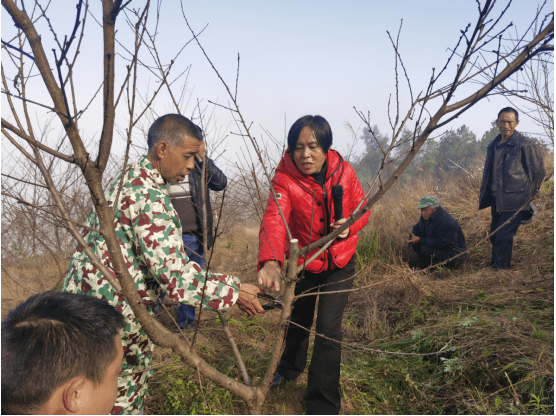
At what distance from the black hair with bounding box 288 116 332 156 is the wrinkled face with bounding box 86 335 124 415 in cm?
148

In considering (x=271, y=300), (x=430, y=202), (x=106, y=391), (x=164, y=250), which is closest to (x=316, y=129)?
(x=271, y=300)

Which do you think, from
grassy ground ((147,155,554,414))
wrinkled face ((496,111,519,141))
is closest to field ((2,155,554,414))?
grassy ground ((147,155,554,414))

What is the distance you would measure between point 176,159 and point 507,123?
15.3ft

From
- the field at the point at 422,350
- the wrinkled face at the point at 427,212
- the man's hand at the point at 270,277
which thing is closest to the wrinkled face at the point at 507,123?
the wrinkled face at the point at 427,212

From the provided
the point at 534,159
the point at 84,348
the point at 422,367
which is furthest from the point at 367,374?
the point at 534,159

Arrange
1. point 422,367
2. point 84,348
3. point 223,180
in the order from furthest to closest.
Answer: point 223,180
point 422,367
point 84,348

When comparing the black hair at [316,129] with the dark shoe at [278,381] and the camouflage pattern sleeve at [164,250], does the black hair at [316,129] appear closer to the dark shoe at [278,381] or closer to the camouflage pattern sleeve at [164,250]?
the camouflage pattern sleeve at [164,250]

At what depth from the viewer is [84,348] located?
117cm

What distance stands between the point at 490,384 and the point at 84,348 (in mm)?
2567

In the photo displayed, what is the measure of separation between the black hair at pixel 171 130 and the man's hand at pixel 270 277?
730 mm

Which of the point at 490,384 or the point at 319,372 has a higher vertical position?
the point at 319,372

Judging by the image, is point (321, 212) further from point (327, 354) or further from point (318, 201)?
point (327, 354)

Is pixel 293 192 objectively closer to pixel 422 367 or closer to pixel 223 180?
pixel 223 180

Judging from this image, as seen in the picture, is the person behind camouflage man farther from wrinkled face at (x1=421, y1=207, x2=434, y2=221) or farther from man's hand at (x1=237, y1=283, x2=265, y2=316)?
wrinkled face at (x1=421, y1=207, x2=434, y2=221)
